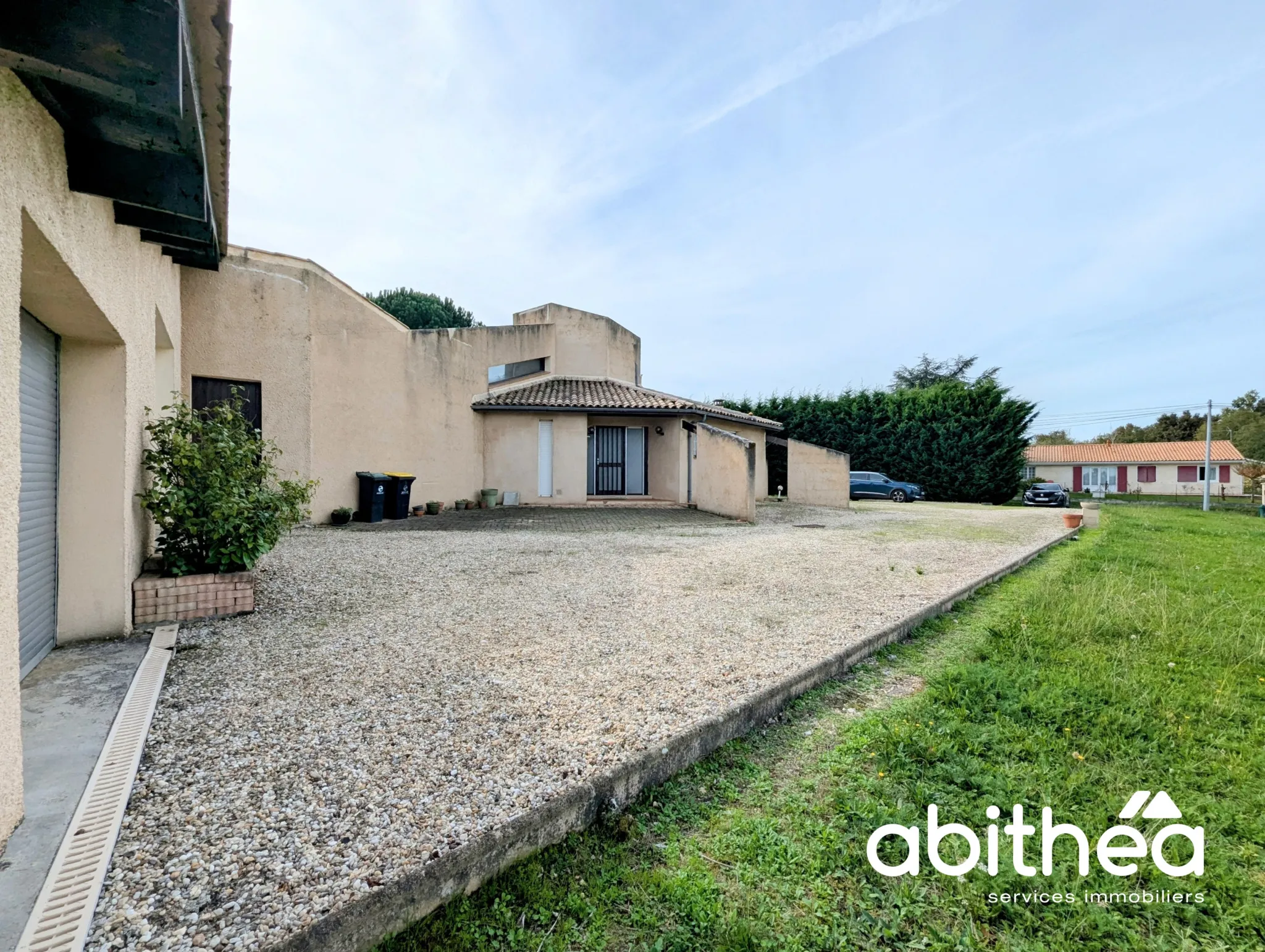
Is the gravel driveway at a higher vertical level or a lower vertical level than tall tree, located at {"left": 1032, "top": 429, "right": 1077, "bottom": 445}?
lower

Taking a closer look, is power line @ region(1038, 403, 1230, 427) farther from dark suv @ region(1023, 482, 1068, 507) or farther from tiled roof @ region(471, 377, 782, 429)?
tiled roof @ region(471, 377, 782, 429)

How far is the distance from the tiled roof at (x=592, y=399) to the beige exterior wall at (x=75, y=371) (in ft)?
32.0

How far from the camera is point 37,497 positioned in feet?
10.9

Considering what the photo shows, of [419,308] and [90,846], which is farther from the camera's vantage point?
[419,308]

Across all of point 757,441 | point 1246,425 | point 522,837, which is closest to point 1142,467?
point 1246,425

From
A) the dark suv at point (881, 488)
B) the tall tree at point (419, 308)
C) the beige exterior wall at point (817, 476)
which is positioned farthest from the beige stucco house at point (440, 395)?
the tall tree at point (419, 308)

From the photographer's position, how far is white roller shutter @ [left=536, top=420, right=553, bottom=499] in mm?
15695

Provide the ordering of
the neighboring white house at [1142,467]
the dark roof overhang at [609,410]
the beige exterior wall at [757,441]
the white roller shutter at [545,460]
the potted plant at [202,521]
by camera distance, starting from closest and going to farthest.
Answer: the potted plant at [202,521], the dark roof overhang at [609,410], the white roller shutter at [545,460], the beige exterior wall at [757,441], the neighboring white house at [1142,467]

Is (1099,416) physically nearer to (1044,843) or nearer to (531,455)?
(531,455)

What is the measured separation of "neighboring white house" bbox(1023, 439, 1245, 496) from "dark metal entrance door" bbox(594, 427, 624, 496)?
41.0 metres

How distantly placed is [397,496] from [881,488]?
745 inches

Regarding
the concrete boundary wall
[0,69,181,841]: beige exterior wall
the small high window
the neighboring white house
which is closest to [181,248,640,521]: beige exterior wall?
the small high window

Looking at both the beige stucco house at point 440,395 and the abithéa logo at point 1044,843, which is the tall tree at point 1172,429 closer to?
the beige stucco house at point 440,395

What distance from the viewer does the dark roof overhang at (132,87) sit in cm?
183
